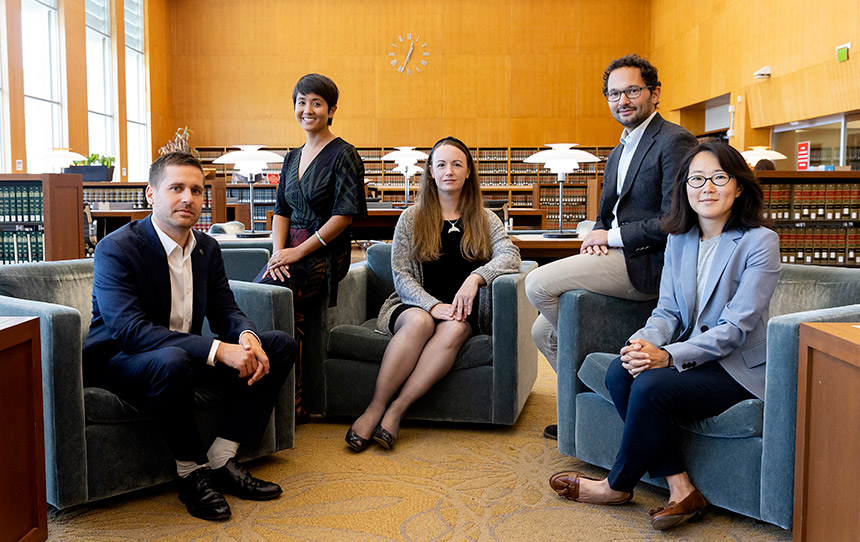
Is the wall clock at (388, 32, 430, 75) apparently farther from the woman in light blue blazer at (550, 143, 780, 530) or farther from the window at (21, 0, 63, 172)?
the woman in light blue blazer at (550, 143, 780, 530)

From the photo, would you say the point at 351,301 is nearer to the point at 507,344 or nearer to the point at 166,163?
the point at 507,344

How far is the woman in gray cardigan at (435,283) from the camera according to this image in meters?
2.94

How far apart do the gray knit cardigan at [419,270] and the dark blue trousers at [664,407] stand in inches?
37.8

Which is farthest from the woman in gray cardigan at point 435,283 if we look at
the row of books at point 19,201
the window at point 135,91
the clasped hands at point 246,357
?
the window at point 135,91

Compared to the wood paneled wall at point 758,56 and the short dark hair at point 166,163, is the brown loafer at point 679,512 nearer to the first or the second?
the short dark hair at point 166,163

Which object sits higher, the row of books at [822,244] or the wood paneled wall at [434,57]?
the wood paneled wall at [434,57]

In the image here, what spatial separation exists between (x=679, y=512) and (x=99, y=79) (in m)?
12.5

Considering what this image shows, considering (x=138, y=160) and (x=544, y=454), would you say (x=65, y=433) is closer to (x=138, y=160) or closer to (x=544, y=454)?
(x=544, y=454)

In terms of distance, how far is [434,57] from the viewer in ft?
47.6

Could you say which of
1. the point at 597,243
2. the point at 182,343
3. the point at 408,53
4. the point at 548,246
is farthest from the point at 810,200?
the point at 408,53

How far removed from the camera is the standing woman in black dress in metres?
3.06

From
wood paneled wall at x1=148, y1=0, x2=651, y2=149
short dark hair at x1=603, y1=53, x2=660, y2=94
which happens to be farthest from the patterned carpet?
wood paneled wall at x1=148, y1=0, x2=651, y2=149

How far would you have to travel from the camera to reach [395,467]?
269 cm

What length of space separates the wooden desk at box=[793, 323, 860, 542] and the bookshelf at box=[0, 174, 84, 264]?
4.68 meters
